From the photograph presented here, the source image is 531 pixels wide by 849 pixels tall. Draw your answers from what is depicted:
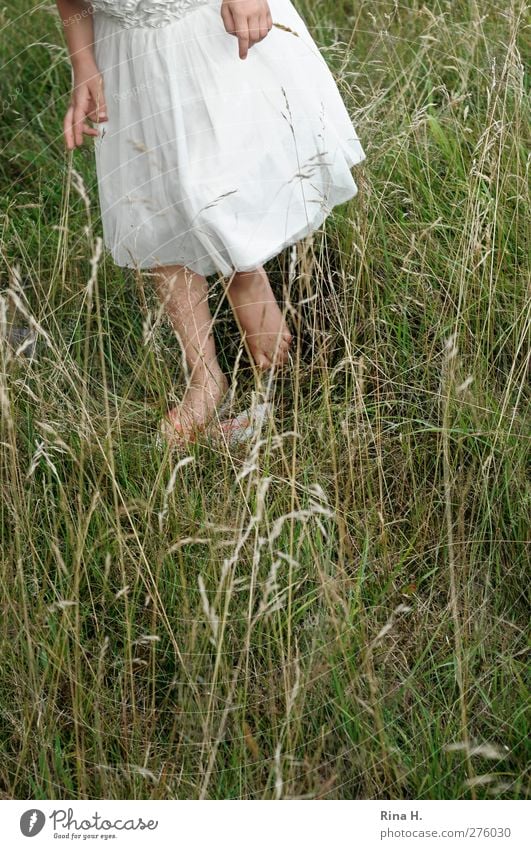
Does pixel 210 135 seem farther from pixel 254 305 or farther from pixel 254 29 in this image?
pixel 254 305

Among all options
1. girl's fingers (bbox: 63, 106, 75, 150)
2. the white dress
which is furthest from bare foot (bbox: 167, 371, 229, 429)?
girl's fingers (bbox: 63, 106, 75, 150)

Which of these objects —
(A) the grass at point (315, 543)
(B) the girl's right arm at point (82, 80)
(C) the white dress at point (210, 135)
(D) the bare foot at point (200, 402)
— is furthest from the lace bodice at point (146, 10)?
(D) the bare foot at point (200, 402)

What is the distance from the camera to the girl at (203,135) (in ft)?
4.89

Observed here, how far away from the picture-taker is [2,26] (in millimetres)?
2514

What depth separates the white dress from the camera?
1495mm

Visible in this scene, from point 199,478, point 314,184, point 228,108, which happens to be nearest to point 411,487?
point 199,478

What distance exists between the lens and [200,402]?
1.64 m
